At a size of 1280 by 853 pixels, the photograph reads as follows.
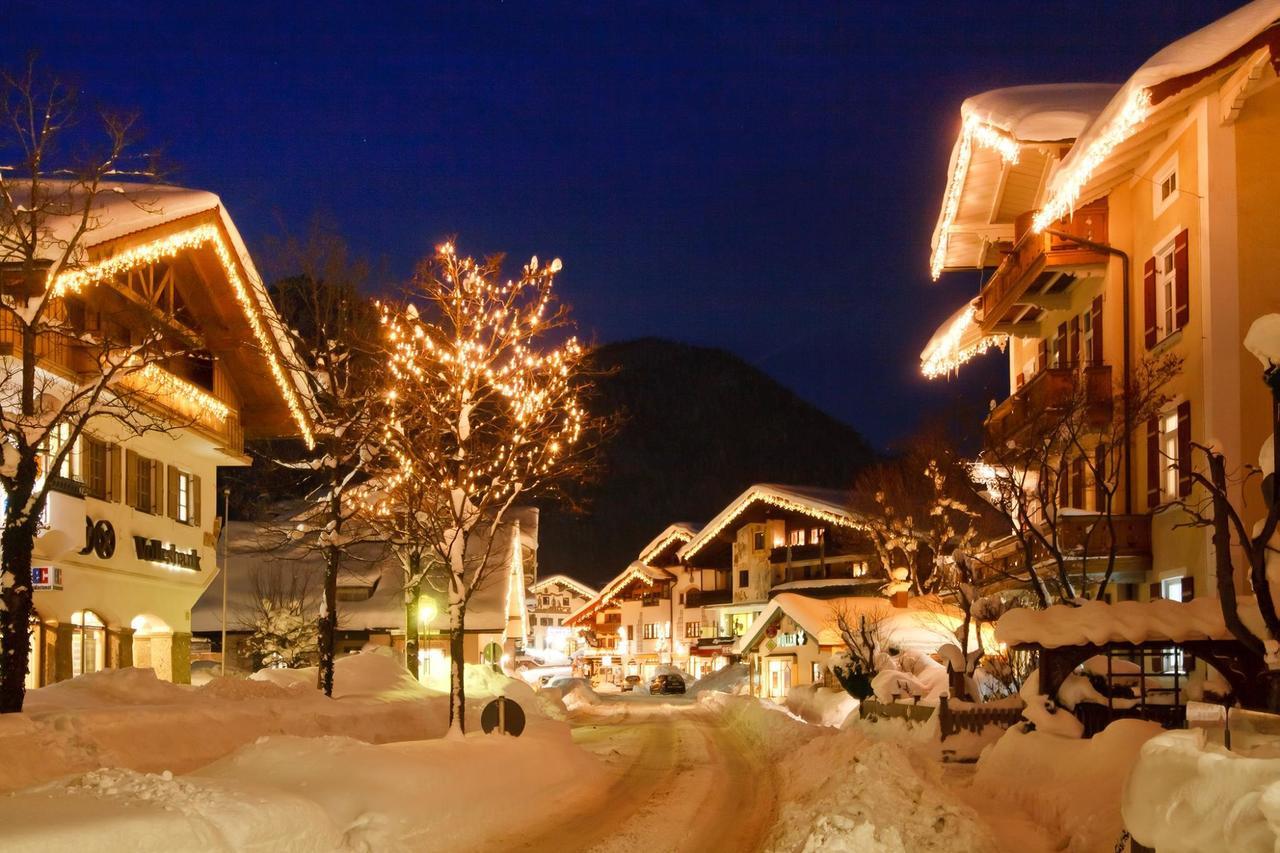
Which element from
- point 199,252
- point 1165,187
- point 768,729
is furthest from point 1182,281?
point 199,252

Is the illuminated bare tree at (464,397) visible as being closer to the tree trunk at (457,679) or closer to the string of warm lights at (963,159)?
the tree trunk at (457,679)

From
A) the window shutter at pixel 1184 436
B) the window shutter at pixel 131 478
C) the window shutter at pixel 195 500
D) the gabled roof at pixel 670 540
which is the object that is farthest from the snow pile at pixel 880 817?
the gabled roof at pixel 670 540

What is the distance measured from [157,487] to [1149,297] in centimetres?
2383

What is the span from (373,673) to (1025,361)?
Result: 73.2ft

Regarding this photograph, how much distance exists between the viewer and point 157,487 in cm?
3084

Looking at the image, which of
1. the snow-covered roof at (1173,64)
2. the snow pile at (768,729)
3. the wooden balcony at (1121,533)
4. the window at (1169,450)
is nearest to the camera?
the snow-covered roof at (1173,64)

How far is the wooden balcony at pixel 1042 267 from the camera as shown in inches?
1197

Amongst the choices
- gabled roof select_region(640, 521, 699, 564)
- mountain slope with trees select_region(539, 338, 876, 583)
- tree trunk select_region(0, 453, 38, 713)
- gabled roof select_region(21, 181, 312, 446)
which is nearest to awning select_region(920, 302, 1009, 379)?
gabled roof select_region(21, 181, 312, 446)

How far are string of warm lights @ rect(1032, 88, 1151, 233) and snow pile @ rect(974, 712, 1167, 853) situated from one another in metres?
12.2

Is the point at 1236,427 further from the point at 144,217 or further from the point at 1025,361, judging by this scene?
the point at 144,217

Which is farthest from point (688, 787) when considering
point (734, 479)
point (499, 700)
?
point (734, 479)

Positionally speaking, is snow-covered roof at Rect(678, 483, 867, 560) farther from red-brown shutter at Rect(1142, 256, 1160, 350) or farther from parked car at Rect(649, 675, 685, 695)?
red-brown shutter at Rect(1142, 256, 1160, 350)

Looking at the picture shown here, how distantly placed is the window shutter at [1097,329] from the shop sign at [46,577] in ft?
77.9

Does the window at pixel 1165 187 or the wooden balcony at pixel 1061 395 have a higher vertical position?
the window at pixel 1165 187
